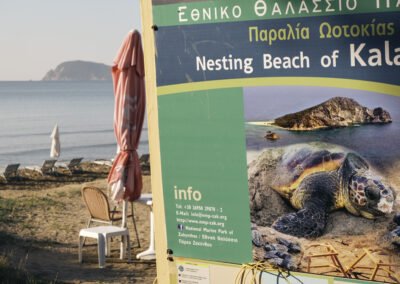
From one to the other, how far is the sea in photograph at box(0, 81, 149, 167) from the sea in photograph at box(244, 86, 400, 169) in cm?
3465

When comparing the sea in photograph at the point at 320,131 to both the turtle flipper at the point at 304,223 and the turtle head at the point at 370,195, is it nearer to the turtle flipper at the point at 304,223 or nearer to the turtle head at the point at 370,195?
the turtle head at the point at 370,195

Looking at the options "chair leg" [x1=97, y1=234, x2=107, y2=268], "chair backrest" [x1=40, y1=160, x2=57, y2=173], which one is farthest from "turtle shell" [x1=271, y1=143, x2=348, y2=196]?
"chair backrest" [x1=40, y1=160, x2=57, y2=173]

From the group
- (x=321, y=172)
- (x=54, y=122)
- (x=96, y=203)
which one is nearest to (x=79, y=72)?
(x=54, y=122)

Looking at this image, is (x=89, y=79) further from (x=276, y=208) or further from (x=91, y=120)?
(x=276, y=208)

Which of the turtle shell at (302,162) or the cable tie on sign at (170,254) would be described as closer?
the turtle shell at (302,162)

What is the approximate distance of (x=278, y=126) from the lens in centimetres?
348

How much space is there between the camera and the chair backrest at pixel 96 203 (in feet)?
30.4

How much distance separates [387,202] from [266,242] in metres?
0.63

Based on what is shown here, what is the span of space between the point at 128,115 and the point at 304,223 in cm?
593

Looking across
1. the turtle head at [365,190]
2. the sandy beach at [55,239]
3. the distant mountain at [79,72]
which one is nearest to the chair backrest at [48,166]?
the sandy beach at [55,239]

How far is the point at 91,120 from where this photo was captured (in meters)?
56.3

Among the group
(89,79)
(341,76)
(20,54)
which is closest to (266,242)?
(341,76)

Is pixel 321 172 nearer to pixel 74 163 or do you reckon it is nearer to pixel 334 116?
pixel 334 116

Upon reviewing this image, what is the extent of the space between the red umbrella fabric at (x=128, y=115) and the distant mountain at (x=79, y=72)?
95.0m
